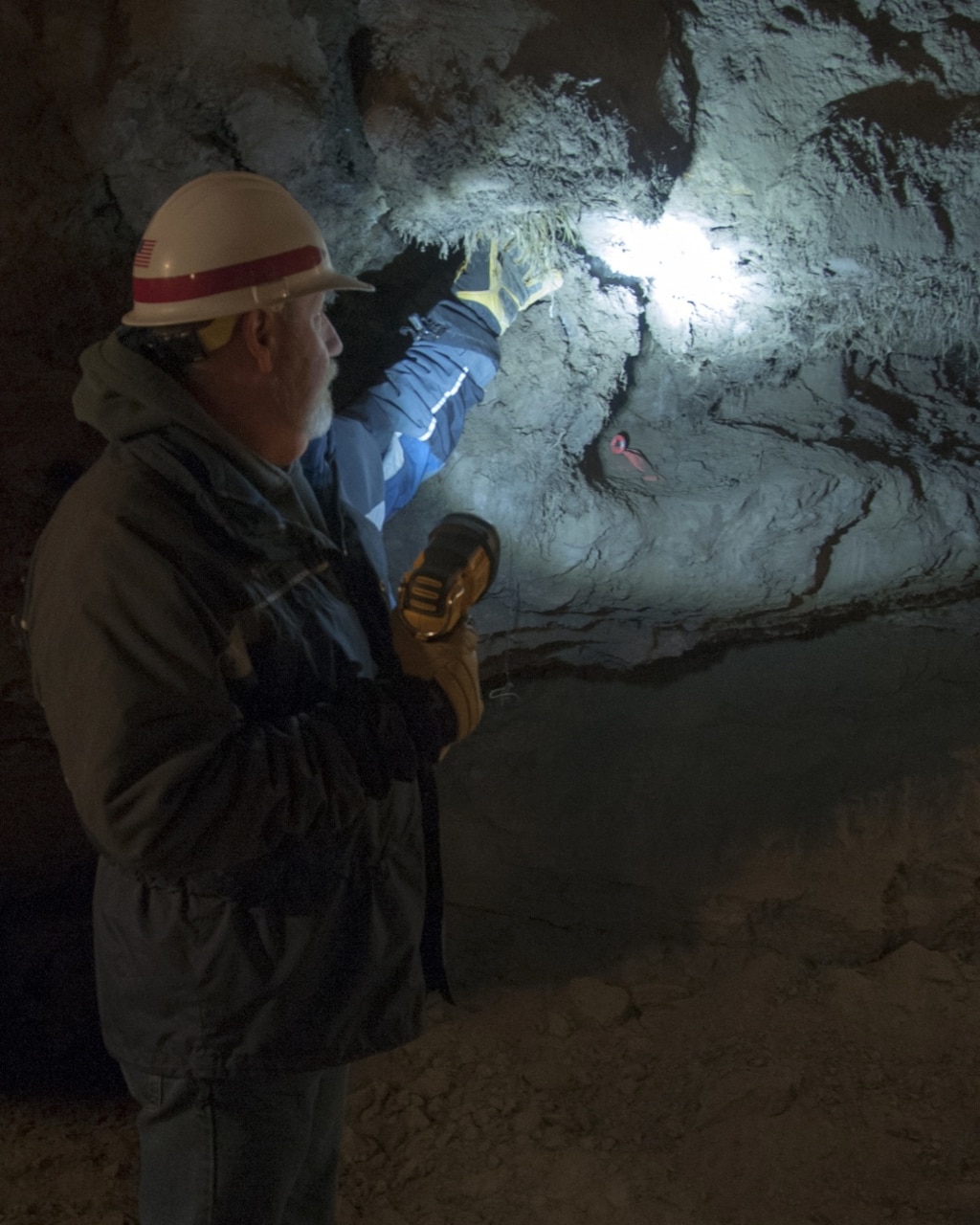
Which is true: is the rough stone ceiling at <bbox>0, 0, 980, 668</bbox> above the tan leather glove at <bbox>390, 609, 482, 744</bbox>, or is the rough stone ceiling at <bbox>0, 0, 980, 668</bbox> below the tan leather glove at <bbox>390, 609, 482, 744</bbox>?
above

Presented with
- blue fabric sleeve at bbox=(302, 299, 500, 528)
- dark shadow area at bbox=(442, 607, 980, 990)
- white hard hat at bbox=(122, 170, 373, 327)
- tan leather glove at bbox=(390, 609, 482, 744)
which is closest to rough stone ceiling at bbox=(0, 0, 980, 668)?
blue fabric sleeve at bbox=(302, 299, 500, 528)

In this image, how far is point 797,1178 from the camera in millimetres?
2434

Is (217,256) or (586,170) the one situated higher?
(217,256)

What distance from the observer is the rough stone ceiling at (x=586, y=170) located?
8.50ft

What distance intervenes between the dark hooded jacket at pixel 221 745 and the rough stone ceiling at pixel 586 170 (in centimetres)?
132

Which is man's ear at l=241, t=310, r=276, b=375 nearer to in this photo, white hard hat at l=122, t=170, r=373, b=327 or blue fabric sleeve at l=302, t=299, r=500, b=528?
white hard hat at l=122, t=170, r=373, b=327

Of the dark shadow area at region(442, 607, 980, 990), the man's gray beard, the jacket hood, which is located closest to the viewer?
the jacket hood

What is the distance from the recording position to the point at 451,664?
1905mm

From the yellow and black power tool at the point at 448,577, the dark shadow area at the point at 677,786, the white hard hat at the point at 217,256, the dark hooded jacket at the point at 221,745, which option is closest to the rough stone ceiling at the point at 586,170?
the dark shadow area at the point at 677,786

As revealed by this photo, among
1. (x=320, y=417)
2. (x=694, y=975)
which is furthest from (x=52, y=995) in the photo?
(x=320, y=417)

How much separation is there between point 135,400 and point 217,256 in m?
0.30

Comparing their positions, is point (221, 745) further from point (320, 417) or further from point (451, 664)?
point (320, 417)

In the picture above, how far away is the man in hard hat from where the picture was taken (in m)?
1.52

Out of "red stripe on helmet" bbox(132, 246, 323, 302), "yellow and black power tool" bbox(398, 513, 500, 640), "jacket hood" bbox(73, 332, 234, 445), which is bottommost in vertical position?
"yellow and black power tool" bbox(398, 513, 500, 640)
